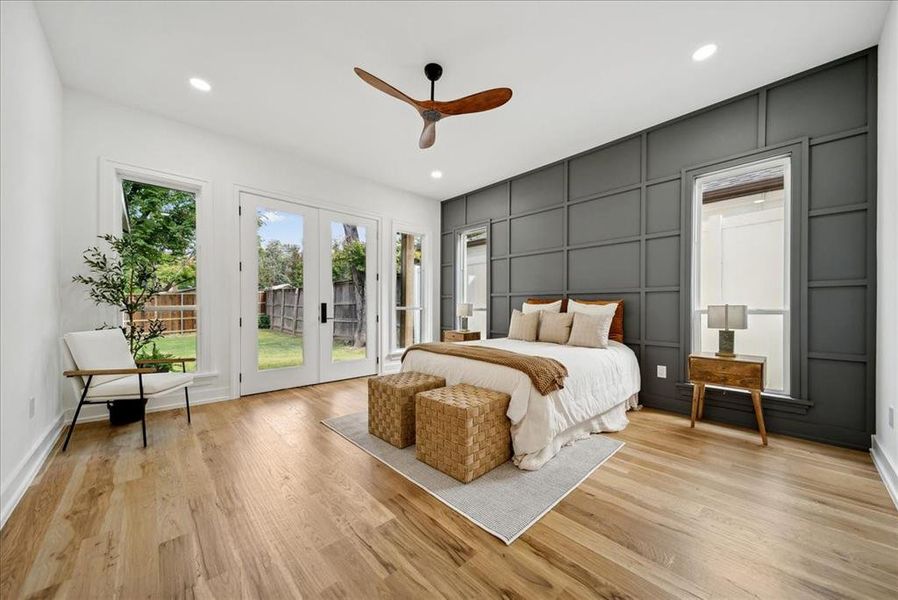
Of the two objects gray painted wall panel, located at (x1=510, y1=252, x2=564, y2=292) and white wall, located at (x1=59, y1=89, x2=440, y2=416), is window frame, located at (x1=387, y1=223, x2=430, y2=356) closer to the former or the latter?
white wall, located at (x1=59, y1=89, x2=440, y2=416)

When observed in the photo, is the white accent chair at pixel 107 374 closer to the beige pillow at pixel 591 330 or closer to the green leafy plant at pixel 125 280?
the green leafy plant at pixel 125 280

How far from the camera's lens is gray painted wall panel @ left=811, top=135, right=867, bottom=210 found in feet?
8.42

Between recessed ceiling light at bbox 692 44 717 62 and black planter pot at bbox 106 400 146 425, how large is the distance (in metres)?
5.28

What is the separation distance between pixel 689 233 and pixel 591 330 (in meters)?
1.32

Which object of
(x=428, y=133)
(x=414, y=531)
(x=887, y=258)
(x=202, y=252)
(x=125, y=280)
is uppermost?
(x=428, y=133)

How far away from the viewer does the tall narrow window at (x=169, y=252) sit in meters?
3.66

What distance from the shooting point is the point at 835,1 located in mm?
2135

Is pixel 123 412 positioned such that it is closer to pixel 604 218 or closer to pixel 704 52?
pixel 604 218

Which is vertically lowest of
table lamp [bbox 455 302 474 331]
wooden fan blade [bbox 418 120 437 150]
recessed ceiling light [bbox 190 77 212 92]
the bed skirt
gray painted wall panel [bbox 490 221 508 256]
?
the bed skirt

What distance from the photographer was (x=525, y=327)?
4027 mm

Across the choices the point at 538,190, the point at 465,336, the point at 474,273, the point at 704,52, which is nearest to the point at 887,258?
the point at 704,52


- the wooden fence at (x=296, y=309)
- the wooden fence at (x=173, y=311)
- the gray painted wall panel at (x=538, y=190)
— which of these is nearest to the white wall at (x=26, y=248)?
the wooden fence at (x=173, y=311)

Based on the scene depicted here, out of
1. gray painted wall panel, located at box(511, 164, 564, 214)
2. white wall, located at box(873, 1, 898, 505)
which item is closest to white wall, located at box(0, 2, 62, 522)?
gray painted wall panel, located at box(511, 164, 564, 214)

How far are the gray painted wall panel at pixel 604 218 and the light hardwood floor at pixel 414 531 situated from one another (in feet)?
7.58
